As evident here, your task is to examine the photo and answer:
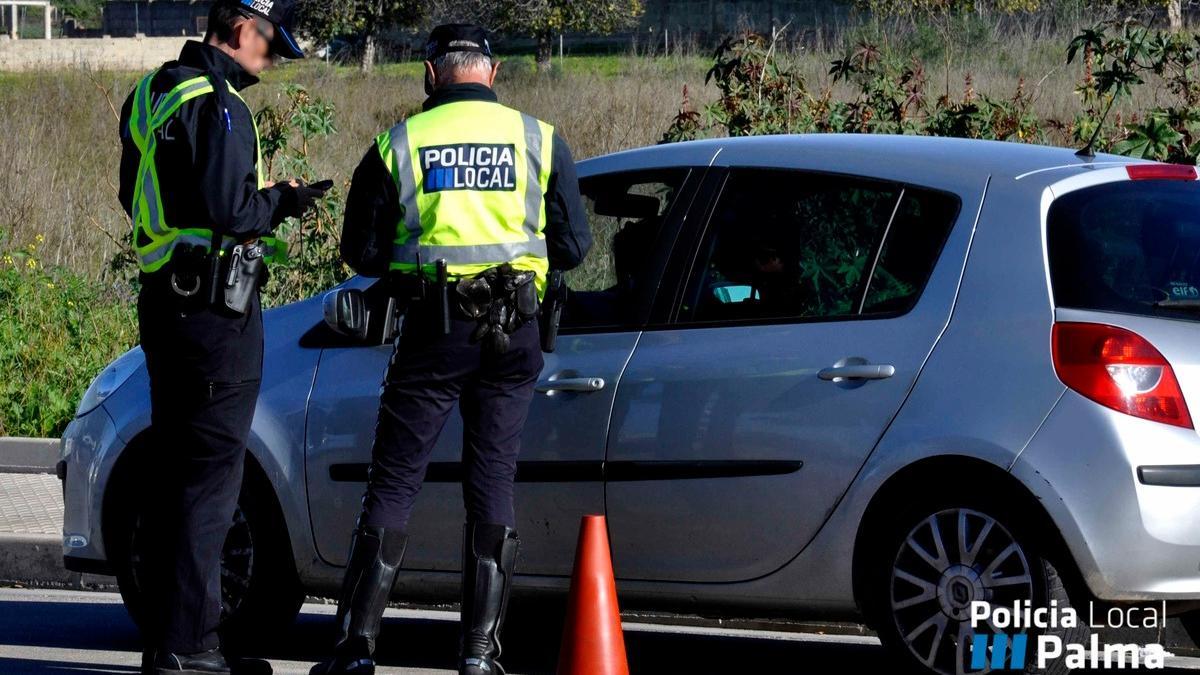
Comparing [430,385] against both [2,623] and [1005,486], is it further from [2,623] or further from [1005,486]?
[2,623]

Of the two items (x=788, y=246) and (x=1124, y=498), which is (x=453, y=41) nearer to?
(x=788, y=246)

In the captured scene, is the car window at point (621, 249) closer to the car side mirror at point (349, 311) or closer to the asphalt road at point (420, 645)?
the car side mirror at point (349, 311)

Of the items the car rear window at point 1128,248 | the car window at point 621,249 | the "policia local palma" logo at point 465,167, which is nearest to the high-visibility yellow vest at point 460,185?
the "policia local palma" logo at point 465,167

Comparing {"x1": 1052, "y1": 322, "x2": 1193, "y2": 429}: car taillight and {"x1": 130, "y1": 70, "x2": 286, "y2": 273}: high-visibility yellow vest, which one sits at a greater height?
{"x1": 130, "y1": 70, "x2": 286, "y2": 273}: high-visibility yellow vest

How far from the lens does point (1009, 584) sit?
443 centimetres

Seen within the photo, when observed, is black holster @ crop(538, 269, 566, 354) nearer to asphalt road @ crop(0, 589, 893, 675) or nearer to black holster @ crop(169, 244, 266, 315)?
black holster @ crop(169, 244, 266, 315)

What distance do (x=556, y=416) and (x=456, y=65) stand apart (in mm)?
1059

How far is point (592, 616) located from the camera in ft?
14.5

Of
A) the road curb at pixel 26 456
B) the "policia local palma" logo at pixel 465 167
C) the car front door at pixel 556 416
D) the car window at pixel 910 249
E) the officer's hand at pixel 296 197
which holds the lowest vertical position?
the road curb at pixel 26 456

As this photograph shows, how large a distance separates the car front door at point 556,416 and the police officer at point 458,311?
27 cm

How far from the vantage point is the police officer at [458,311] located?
4.62m

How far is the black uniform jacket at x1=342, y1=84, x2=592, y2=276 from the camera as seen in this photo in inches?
184

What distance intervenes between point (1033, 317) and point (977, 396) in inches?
9.9

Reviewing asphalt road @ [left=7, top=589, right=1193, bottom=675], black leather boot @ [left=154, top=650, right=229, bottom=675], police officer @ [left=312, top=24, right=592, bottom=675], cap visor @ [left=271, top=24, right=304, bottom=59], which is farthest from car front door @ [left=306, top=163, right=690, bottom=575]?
cap visor @ [left=271, top=24, right=304, bottom=59]
